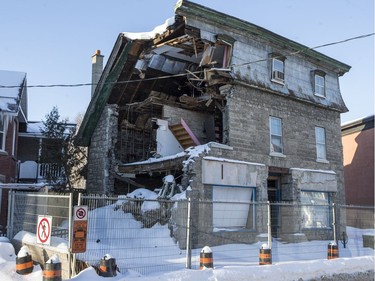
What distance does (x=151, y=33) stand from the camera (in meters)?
17.4

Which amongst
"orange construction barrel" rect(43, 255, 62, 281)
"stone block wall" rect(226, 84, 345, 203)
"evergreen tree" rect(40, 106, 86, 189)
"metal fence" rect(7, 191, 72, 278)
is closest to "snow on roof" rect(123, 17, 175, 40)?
"stone block wall" rect(226, 84, 345, 203)

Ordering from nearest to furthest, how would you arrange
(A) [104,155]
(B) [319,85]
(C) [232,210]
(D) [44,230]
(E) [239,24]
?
(D) [44,230] → (C) [232,210] → (E) [239,24] → (A) [104,155] → (B) [319,85]

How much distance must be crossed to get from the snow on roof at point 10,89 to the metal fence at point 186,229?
350 inches

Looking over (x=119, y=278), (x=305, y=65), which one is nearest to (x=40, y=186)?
(x=119, y=278)

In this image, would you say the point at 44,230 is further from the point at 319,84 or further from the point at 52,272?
the point at 319,84

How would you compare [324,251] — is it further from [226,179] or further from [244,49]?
[244,49]

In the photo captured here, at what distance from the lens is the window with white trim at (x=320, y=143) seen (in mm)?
21391

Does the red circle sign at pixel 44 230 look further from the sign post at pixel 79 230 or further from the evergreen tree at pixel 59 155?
the evergreen tree at pixel 59 155

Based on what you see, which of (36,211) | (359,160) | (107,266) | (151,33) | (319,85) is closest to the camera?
(107,266)

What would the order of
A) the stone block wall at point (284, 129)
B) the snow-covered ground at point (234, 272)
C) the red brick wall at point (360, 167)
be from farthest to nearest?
the red brick wall at point (360, 167) < the stone block wall at point (284, 129) < the snow-covered ground at point (234, 272)

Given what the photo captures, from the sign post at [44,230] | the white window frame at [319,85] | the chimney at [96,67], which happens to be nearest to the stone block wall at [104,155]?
the chimney at [96,67]

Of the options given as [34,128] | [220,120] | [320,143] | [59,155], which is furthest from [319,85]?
[34,128]

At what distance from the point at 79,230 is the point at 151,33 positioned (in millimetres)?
10912

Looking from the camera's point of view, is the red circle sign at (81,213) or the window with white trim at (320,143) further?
the window with white trim at (320,143)
